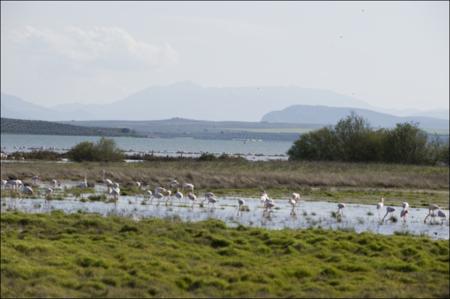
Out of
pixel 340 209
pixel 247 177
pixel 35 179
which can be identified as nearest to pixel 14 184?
pixel 35 179

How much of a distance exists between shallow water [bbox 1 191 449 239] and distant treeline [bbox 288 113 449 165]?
36.3m

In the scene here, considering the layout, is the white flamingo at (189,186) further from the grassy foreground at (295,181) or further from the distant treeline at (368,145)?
the distant treeline at (368,145)

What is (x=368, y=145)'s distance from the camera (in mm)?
73125

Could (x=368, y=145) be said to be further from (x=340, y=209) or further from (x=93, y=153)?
(x=340, y=209)

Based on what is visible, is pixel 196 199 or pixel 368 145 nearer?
pixel 196 199

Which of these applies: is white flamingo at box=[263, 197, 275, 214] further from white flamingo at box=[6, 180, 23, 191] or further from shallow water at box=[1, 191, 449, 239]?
white flamingo at box=[6, 180, 23, 191]

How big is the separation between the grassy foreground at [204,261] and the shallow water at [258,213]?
3667 millimetres

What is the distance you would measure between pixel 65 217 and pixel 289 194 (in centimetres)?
1898

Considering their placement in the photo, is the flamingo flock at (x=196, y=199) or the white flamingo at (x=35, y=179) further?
the white flamingo at (x=35, y=179)

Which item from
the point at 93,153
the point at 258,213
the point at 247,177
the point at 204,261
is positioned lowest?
the point at 258,213

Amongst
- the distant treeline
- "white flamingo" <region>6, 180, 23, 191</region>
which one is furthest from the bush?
"white flamingo" <region>6, 180, 23, 191</region>

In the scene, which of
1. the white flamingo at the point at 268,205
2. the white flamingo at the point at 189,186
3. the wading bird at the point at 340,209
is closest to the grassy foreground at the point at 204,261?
the white flamingo at the point at 268,205

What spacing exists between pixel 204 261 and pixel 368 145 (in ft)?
187

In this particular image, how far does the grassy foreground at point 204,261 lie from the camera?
15.4 m
